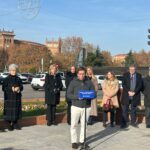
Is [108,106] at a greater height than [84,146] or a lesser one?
greater

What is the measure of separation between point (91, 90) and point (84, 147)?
1.22 meters

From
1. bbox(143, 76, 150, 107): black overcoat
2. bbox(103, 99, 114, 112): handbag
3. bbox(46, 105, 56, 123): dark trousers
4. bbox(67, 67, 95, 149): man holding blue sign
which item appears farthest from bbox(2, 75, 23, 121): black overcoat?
bbox(143, 76, 150, 107): black overcoat

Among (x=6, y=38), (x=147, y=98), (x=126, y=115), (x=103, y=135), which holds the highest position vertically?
(x=6, y=38)

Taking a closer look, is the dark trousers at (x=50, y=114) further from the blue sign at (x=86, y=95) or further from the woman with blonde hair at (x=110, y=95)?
the blue sign at (x=86, y=95)

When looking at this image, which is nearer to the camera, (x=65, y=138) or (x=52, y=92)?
(x=65, y=138)

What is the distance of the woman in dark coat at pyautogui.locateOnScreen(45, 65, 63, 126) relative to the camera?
522 inches

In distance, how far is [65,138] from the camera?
439 inches

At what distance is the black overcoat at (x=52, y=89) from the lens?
43.5 ft

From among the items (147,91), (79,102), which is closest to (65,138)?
(79,102)

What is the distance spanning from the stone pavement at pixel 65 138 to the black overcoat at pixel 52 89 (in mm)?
769

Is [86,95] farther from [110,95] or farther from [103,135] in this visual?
[110,95]

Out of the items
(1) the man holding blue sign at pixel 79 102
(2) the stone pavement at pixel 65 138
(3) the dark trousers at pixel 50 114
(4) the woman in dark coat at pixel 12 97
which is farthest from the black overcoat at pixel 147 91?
(1) the man holding blue sign at pixel 79 102

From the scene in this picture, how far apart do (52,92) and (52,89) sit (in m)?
0.09

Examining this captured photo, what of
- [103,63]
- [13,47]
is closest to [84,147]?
[103,63]
